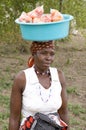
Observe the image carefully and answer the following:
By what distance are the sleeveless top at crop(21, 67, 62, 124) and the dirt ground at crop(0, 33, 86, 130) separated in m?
3.04

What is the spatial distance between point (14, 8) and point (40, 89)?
7.57m

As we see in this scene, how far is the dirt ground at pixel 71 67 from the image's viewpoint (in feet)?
21.3

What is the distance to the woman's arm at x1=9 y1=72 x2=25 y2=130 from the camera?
2.57 metres

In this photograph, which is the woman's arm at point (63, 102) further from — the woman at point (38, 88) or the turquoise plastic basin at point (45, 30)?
the turquoise plastic basin at point (45, 30)

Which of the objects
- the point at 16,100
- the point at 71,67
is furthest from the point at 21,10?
the point at 16,100

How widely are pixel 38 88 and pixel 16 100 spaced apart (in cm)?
17

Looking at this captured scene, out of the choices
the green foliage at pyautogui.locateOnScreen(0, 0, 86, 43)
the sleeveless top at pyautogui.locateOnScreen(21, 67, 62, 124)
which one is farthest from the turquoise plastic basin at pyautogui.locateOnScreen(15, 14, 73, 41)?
the green foliage at pyautogui.locateOnScreen(0, 0, 86, 43)

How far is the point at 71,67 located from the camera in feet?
31.0

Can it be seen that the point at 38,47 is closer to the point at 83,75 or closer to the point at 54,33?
the point at 54,33

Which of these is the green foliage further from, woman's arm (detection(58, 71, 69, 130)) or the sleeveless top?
the sleeveless top

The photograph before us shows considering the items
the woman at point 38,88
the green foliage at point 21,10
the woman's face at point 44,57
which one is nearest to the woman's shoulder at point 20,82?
the woman at point 38,88

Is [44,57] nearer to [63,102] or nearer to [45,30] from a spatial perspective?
[45,30]

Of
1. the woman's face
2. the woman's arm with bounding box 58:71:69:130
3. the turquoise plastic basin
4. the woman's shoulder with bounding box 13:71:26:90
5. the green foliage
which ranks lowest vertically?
the green foliage

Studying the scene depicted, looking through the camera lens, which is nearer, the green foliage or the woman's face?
the woman's face
